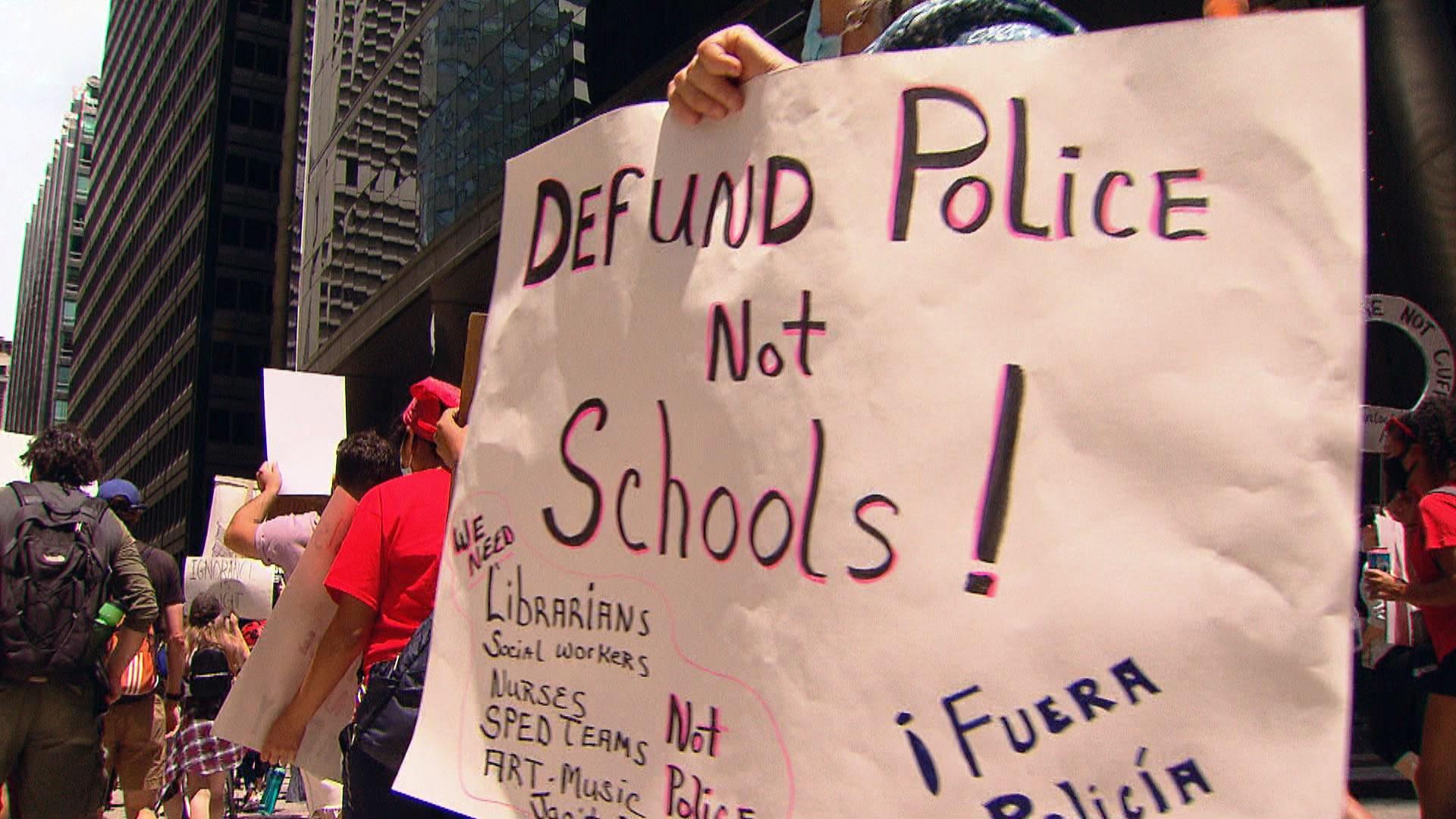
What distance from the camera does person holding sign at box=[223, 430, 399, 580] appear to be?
3342 mm

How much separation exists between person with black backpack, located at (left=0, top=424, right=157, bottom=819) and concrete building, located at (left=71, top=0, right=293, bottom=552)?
2234 inches

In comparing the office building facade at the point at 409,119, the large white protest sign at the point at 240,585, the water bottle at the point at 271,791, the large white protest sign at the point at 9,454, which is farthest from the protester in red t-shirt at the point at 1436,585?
the office building facade at the point at 409,119

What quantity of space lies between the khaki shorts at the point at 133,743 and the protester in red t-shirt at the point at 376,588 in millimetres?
4182

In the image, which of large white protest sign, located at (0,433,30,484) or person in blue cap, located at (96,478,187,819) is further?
person in blue cap, located at (96,478,187,819)

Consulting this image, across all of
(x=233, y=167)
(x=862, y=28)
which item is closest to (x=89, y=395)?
(x=233, y=167)

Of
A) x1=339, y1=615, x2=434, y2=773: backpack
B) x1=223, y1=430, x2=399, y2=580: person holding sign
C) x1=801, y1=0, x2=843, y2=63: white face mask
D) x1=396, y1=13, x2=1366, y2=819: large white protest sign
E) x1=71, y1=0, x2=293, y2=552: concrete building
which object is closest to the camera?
x1=396, y1=13, x2=1366, y2=819: large white protest sign

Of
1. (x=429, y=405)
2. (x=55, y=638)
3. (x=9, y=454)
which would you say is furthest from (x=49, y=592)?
(x=9, y=454)

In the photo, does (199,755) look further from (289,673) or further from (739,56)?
(739,56)

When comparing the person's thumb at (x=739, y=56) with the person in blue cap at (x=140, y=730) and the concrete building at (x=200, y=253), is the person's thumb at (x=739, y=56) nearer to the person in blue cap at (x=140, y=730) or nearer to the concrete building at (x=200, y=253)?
the person in blue cap at (x=140, y=730)

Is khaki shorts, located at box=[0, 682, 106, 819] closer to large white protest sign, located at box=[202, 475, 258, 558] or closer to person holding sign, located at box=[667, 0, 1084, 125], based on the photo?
person holding sign, located at box=[667, 0, 1084, 125]

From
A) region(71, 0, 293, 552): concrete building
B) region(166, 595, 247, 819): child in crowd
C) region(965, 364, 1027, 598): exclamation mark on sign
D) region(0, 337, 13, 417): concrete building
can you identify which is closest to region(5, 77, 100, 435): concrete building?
region(0, 337, 13, 417): concrete building

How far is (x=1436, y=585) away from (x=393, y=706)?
7.94 ft

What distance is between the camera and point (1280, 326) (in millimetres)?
1121

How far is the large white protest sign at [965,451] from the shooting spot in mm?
1105
